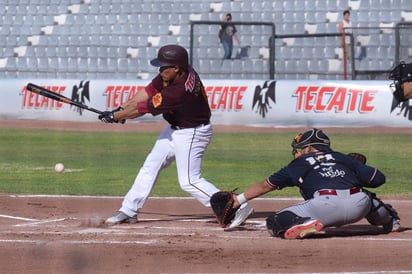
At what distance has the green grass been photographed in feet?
48.4

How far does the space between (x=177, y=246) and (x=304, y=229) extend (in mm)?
1174

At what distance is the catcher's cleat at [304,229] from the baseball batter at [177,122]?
97 centimetres

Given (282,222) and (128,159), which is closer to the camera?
(282,222)

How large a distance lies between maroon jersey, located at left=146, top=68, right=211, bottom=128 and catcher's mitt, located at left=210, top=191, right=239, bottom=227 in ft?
2.65

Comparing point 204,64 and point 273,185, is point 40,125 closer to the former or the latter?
point 204,64

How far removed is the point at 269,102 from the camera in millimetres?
25750

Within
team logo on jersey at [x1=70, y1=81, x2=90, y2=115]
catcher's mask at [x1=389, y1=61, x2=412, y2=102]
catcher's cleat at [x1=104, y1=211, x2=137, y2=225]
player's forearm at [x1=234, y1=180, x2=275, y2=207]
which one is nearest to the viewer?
catcher's mask at [x1=389, y1=61, x2=412, y2=102]

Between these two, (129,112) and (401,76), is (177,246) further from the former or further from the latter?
(401,76)

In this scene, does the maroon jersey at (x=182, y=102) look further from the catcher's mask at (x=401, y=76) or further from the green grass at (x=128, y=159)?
the green grass at (x=128, y=159)

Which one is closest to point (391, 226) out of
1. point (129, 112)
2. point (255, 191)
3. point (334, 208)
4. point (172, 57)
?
point (334, 208)

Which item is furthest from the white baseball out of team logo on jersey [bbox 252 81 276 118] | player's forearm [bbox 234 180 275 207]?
team logo on jersey [bbox 252 81 276 118]

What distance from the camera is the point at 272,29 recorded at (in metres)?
28.0

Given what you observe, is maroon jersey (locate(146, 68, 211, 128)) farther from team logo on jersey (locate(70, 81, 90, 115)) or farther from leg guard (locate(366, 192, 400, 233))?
team logo on jersey (locate(70, 81, 90, 115))

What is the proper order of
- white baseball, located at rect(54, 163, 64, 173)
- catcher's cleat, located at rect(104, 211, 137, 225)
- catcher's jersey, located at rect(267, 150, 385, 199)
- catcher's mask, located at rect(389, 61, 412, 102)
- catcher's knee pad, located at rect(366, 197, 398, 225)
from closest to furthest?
catcher's mask, located at rect(389, 61, 412, 102) < catcher's jersey, located at rect(267, 150, 385, 199) < catcher's knee pad, located at rect(366, 197, 398, 225) < catcher's cleat, located at rect(104, 211, 137, 225) < white baseball, located at rect(54, 163, 64, 173)
